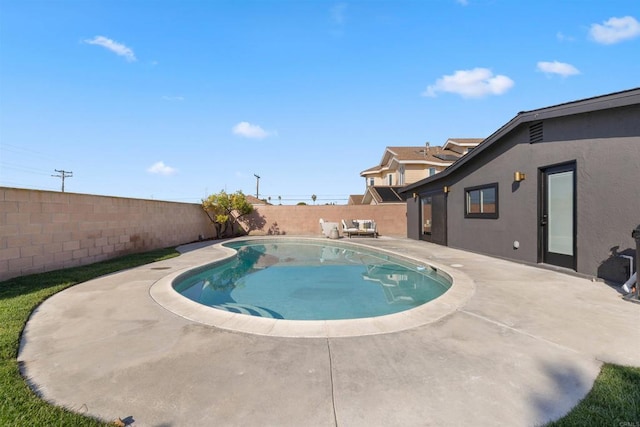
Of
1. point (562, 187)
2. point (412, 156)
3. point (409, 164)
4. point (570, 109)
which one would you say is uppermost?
point (412, 156)

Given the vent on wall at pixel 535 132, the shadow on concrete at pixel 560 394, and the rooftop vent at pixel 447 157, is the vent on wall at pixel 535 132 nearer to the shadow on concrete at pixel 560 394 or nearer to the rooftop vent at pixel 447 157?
the shadow on concrete at pixel 560 394

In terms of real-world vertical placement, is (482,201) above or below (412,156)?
below

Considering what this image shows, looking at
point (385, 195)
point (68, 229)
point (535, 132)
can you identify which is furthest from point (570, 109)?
point (385, 195)

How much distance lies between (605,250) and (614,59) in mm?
8090

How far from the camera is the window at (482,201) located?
9.34 m

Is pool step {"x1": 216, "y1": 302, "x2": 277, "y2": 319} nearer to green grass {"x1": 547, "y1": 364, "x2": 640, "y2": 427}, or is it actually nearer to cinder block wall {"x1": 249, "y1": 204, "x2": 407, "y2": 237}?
green grass {"x1": 547, "y1": 364, "x2": 640, "y2": 427}

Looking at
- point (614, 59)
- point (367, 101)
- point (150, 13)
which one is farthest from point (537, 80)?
point (150, 13)

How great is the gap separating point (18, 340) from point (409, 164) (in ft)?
88.6

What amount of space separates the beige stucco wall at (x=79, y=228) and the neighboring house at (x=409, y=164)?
47.4ft

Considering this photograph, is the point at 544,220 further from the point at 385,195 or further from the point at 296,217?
the point at 385,195

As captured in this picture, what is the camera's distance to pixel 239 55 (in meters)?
12.7

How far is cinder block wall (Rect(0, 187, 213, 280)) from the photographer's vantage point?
6.56m

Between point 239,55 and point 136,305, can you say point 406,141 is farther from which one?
point 136,305

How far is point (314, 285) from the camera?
782 centimetres
